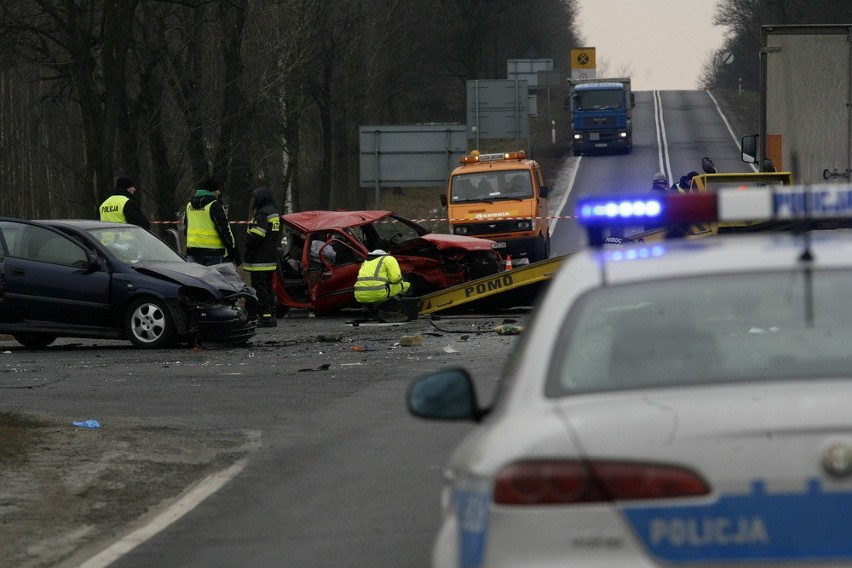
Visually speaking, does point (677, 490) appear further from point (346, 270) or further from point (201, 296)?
point (346, 270)

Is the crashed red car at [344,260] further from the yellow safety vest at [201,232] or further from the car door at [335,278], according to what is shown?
the yellow safety vest at [201,232]

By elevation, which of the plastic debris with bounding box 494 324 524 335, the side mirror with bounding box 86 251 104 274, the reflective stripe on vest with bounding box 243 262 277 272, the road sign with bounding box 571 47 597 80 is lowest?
the plastic debris with bounding box 494 324 524 335

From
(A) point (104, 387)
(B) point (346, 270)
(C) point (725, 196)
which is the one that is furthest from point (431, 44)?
(C) point (725, 196)

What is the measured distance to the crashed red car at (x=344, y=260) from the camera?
23359mm

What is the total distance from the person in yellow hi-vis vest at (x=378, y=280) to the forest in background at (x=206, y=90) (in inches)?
404

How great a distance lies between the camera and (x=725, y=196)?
14.5 ft

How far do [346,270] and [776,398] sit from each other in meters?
19.6

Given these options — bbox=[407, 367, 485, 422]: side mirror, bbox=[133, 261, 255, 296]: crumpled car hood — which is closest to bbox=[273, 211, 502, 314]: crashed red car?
bbox=[133, 261, 255, 296]: crumpled car hood

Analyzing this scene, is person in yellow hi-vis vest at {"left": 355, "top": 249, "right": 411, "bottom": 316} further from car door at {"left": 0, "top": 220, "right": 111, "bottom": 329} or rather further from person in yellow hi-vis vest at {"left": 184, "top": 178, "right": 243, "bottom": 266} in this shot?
car door at {"left": 0, "top": 220, "right": 111, "bottom": 329}

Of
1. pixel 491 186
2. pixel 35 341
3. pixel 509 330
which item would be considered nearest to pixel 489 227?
pixel 491 186

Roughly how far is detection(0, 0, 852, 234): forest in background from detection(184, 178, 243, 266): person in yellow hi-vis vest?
949 centimetres

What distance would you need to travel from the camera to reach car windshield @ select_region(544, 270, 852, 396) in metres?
4.13

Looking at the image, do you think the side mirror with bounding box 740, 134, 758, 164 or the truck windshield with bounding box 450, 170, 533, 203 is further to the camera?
the truck windshield with bounding box 450, 170, 533, 203

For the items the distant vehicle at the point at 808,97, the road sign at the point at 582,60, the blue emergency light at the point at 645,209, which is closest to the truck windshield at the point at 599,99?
the road sign at the point at 582,60
